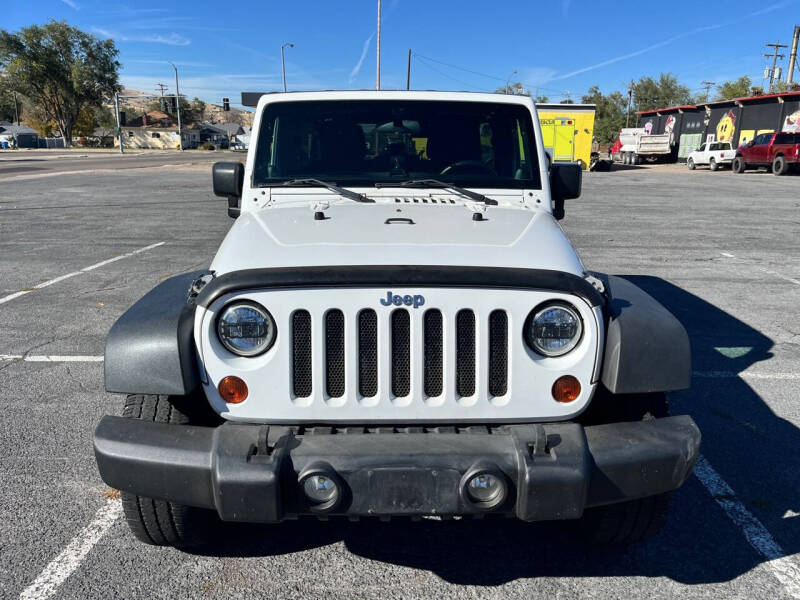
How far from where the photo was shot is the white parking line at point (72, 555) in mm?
2534

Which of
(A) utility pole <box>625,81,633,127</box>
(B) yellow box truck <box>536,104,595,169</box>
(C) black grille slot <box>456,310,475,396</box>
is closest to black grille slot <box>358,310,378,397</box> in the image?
(C) black grille slot <box>456,310,475,396</box>

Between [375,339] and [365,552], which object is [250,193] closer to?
[375,339]

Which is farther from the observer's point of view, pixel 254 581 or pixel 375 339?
pixel 254 581

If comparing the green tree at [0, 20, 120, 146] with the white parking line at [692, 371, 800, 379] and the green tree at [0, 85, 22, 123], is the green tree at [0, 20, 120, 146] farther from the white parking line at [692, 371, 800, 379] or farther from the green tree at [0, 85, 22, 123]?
the white parking line at [692, 371, 800, 379]

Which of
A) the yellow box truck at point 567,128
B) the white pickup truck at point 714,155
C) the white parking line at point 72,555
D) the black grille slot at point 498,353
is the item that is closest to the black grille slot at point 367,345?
the black grille slot at point 498,353

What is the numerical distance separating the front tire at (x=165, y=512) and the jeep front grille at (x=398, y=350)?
509 mm

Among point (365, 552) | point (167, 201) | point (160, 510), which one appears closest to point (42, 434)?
point (160, 510)

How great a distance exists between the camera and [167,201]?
1730 cm

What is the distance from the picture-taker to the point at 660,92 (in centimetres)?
8369

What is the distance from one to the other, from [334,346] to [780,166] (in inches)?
1329

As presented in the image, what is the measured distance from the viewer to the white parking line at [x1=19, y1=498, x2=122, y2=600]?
8.31 feet

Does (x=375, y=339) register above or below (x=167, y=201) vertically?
above

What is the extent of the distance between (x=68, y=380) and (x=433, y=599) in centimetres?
336

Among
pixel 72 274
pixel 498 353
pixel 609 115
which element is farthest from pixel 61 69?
pixel 498 353
